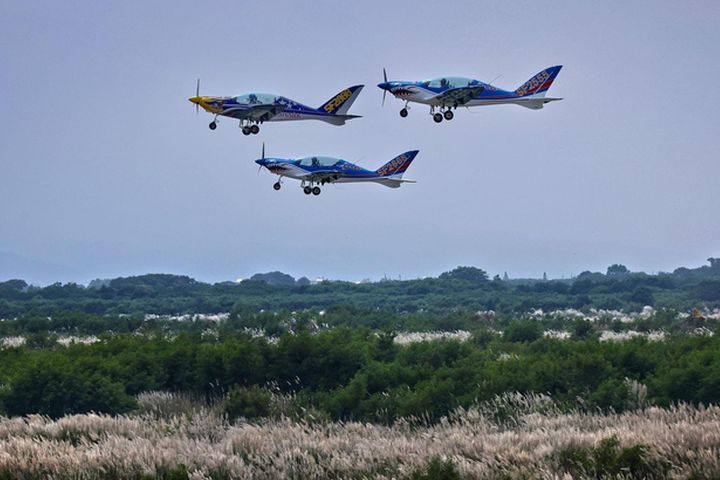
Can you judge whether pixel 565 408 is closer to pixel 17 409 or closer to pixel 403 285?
pixel 17 409

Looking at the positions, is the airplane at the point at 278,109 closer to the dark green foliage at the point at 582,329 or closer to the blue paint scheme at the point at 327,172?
the blue paint scheme at the point at 327,172

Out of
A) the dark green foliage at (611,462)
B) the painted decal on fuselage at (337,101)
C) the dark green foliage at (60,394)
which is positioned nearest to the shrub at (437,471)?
the dark green foliage at (611,462)

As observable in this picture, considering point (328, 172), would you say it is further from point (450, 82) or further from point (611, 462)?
point (611, 462)

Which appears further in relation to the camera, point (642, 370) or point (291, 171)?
point (642, 370)

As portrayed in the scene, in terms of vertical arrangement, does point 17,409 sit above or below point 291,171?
below

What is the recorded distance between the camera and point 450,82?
24453 millimetres

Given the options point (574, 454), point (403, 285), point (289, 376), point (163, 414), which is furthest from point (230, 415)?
point (403, 285)

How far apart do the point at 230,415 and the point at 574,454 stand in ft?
42.8

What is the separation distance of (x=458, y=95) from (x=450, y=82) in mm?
795

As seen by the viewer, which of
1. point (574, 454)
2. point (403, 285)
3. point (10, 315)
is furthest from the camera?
point (403, 285)

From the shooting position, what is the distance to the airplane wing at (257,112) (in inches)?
1009

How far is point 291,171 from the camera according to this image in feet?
90.7

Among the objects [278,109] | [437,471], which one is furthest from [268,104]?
[437,471]

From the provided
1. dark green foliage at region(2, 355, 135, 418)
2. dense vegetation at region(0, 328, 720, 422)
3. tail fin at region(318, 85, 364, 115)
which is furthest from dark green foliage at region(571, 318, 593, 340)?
tail fin at region(318, 85, 364, 115)
